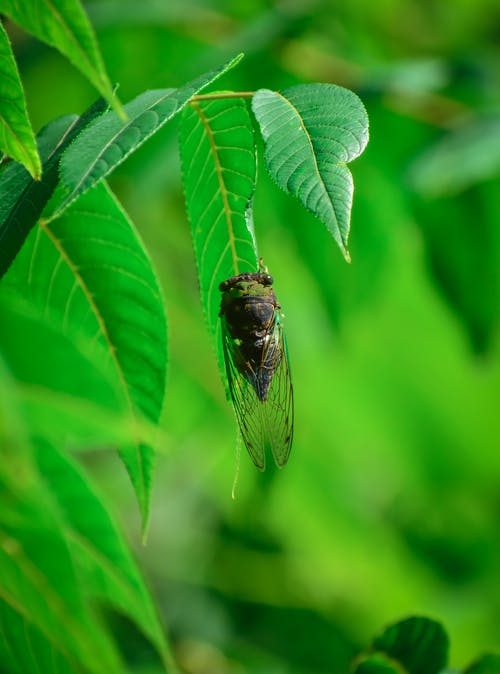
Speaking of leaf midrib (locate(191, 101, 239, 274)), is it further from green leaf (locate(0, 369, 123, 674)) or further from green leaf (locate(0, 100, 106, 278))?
green leaf (locate(0, 369, 123, 674))

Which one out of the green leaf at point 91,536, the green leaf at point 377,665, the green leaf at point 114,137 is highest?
the green leaf at point 114,137

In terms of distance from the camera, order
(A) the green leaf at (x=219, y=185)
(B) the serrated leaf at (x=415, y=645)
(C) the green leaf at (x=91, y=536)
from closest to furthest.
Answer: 1. (A) the green leaf at (x=219, y=185)
2. (B) the serrated leaf at (x=415, y=645)
3. (C) the green leaf at (x=91, y=536)

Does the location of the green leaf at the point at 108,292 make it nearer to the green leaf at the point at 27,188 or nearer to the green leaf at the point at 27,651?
the green leaf at the point at 27,188

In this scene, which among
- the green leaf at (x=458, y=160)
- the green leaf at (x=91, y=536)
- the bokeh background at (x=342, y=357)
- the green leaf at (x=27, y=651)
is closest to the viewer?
the green leaf at (x=27, y=651)

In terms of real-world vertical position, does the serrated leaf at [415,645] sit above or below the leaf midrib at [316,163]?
below

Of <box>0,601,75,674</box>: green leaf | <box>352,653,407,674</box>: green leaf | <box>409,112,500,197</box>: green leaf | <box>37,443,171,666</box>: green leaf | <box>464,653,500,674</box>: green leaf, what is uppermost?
<box>409,112,500,197</box>: green leaf

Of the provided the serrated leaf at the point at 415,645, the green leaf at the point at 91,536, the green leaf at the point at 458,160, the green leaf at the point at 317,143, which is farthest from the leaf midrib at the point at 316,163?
the green leaf at the point at 458,160

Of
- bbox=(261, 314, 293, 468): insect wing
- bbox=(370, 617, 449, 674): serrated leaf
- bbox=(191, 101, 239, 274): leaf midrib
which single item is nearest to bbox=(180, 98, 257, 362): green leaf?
bbox=(191, 101, 239, 274): leaf midrib
